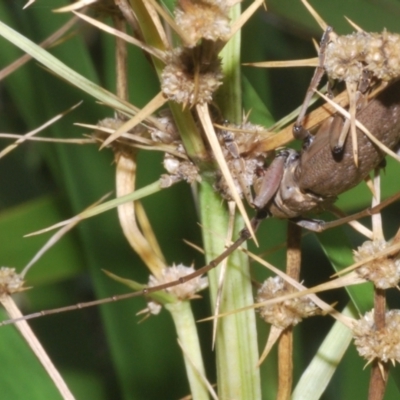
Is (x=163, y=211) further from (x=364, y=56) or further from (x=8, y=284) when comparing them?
(x=364, y=56)

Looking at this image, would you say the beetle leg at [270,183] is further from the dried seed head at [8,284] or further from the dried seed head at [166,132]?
the dried seed head at [8,284]

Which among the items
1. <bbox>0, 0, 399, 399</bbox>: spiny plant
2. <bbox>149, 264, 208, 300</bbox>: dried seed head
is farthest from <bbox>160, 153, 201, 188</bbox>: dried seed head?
<bbox>149, 264, 208, 300</bbox>: dried seed head

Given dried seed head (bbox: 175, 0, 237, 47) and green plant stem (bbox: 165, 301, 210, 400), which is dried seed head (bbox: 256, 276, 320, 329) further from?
dried seed head (bbox: 175, 0, 237, 47)

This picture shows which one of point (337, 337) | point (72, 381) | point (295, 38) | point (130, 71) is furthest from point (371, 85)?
point (295, 38)

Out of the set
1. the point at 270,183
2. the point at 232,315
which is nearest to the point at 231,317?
the point at 232,315

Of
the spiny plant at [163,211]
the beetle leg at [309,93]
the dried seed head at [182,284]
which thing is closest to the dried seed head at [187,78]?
the spiny plant at [163,211]
